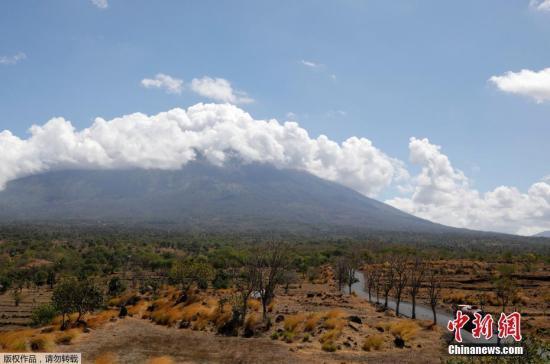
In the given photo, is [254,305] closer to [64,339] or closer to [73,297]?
[73,297]

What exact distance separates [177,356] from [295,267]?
63.6 metres

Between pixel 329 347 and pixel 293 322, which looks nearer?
pixel 329 347

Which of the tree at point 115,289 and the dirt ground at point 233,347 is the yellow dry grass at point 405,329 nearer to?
the dirt ground at point 233,347

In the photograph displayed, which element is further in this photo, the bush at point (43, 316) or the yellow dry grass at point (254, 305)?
the bush at point (43, 316)

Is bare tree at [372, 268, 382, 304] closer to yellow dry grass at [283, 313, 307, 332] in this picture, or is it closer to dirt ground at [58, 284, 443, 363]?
dirt ground at [58, 284, 443, 363]

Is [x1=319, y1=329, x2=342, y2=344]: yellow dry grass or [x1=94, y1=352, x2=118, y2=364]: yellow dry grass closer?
[x1=94, y1=352, x2=118, y2=364]: yellow dry grass

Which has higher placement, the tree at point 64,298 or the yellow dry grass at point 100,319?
the tree at point 64,298

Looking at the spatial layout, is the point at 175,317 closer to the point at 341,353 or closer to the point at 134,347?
the point at 134,347

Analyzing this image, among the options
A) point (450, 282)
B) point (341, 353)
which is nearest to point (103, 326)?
point (341, 353)

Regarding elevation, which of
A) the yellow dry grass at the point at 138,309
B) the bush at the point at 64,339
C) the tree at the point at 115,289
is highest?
the bush at the point at 64,339

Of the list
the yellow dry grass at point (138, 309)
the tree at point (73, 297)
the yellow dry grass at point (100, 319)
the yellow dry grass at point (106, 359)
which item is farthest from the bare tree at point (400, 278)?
the tree at point (73, 297)

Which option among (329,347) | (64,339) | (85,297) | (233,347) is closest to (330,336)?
(329,347)

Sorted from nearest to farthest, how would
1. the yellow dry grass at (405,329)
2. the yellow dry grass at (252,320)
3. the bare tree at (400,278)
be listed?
the yellow dry grass at (405,329)
the yellow dry grass at (252,320)
the bare tree at (400,278)

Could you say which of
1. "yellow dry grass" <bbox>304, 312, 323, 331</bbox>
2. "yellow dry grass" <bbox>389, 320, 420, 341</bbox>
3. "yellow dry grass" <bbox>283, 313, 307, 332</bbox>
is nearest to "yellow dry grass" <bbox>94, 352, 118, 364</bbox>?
"yellow dry grass" <bbox>283, 313, 307, 332</bbox>
